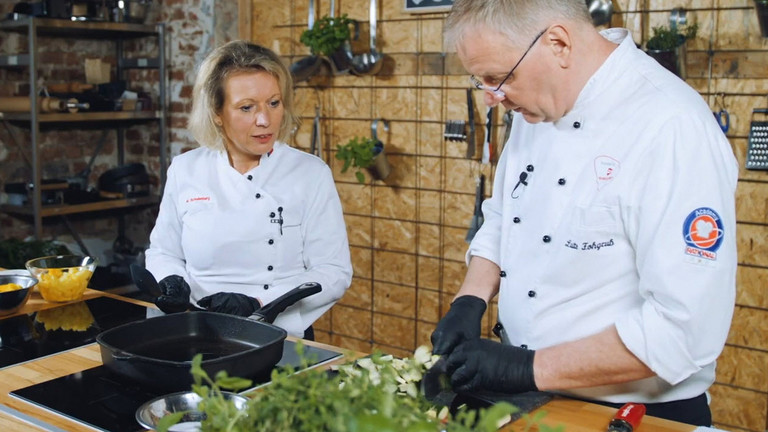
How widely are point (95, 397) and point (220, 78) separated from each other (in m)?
1.21

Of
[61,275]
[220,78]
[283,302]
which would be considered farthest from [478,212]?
[61,275]

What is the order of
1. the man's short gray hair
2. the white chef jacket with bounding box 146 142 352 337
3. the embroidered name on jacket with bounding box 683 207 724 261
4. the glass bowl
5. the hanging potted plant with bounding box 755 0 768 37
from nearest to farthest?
the embroidered name on jacket with bounding box 683 207 724 261 < the man's short gray hair < the glass bowl < the white chef jacket with bounding box 146 142 352 337 < the hanging potted plant with bounding box 755 0 768 37

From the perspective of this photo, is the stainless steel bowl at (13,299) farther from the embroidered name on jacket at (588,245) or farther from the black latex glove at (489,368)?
the embroidered name on jacket at (588,245)

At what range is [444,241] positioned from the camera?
13.3 feet

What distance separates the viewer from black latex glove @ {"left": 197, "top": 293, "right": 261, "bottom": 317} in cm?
217

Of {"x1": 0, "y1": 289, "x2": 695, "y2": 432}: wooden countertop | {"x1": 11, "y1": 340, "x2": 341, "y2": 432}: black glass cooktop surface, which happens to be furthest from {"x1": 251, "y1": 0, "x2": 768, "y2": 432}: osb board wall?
{"x1": 11, "y1": 340, "x2": 341, "y2": 432}: black glass cooktop surface

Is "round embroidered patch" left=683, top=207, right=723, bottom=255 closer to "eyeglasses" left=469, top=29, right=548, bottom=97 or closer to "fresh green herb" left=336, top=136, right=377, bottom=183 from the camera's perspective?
"eyeglasses" left=469, top=29, right=548, bottom=97

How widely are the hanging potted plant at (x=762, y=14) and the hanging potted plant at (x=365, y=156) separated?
176 cm

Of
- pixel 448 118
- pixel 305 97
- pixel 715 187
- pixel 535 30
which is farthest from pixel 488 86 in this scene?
pixel 305 97

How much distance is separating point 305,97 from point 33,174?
1523 millimetres

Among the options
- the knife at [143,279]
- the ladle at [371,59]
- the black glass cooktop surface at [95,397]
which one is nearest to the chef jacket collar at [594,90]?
the black glass cooktop surface at [95,397]

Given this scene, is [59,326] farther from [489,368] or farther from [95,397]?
[489,368]

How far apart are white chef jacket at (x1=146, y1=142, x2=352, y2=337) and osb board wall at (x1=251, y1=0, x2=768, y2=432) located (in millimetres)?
1436

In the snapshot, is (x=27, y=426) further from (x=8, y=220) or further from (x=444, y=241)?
(x=8, y=220)
